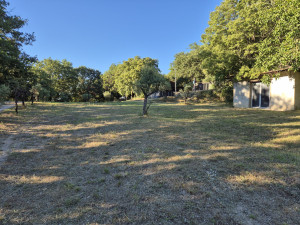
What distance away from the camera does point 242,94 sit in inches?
628

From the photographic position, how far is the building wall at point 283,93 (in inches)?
460

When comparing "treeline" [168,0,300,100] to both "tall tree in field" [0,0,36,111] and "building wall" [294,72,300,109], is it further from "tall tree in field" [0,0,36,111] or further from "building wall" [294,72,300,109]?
"tall tree in field" [0,0,36,111]

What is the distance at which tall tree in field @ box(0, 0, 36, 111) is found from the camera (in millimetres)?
11219

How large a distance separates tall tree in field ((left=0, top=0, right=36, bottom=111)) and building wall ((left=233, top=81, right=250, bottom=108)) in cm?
1925

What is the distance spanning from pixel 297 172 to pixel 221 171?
1.51m

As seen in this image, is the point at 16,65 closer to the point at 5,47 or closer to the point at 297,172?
the point at 5,47

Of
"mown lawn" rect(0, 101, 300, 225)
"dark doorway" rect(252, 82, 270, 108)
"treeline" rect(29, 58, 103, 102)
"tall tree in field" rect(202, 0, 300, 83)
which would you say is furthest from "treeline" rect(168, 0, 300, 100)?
"treeline" rect(29, 58, 103, 102)

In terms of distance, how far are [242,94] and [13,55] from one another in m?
20.5

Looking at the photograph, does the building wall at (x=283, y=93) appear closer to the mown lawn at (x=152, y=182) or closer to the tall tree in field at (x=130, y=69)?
the mown lawn at (x=152, y=182)

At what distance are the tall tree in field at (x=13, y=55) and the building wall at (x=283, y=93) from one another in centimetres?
1952

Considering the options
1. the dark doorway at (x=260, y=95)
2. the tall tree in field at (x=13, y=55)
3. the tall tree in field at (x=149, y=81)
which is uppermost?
the tall tree in field at (x=13, y=55)

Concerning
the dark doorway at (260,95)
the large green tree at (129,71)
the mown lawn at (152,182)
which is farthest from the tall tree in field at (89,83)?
the mown lawn at (152,182)

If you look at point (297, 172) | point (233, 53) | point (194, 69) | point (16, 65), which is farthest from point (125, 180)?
point (194, 69)

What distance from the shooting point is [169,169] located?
3.47 metres
